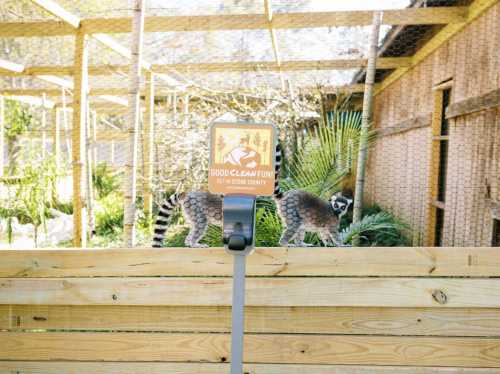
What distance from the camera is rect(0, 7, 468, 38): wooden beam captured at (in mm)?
3250

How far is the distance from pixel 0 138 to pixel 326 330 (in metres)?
6.79

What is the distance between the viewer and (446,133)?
435 cm

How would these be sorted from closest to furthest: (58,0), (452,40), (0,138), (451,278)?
(451,278) → (58,0) → (452,40) → (0,138)

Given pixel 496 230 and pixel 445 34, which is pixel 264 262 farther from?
pixel 445 34

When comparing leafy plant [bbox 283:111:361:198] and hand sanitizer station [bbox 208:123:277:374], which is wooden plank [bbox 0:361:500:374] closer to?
hand sanitizer station [bbox 208:123:277:374]

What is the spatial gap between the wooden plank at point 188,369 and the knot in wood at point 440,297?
274 mm

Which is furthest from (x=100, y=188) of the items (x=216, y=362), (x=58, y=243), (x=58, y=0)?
(x=216, y=362)

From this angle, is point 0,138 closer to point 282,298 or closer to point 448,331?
point 282,298

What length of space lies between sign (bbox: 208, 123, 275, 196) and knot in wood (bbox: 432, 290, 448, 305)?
2.66 feet

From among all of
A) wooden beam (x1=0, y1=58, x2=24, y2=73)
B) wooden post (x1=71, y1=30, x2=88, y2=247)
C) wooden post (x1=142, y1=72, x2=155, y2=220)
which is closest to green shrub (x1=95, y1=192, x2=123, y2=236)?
wooden post (x1=142, y1=72, x2=155, y2=220)

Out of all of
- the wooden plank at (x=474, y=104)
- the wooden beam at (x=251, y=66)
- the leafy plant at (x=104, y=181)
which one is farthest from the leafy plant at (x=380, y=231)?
the leafy plant at (x=104, y=181)

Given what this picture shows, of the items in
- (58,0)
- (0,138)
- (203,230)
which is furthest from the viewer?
(0,138)

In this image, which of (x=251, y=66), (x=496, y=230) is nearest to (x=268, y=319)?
(x=496, y=230)

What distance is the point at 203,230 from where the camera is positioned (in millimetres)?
2113
